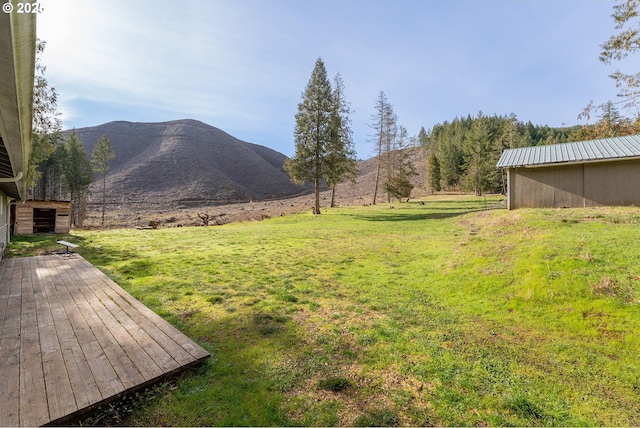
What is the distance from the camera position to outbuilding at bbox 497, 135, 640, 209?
1348 centimetres

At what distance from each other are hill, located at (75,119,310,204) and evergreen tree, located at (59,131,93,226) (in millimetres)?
16123

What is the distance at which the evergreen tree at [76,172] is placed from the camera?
3647cm

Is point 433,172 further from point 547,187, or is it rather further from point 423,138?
point 423,138

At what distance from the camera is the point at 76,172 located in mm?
37031

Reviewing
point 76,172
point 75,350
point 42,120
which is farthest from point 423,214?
point 76,172

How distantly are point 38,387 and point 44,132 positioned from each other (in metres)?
19.6

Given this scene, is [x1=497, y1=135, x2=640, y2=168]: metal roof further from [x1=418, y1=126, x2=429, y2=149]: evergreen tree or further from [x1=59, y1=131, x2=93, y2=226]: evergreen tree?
[x1=418, y1=126, x2=429, y2=149]: evergreen tree

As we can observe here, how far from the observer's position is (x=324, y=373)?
3.44 meters

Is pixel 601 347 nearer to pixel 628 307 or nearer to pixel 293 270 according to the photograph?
pixel 628 307

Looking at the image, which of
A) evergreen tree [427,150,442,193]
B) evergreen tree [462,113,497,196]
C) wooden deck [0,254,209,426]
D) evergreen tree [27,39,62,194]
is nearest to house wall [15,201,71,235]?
evergreen tree [27,39,62,194]

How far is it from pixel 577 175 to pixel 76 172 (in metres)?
53.1

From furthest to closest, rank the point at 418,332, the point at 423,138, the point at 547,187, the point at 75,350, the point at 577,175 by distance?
the point at 423,138 → the point at 547,187 → the point at 577,175 → the point at 418,332 → the point at 75,350

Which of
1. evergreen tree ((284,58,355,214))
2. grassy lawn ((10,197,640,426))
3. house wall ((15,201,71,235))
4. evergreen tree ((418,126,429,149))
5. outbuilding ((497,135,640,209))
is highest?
evergreen tree ((418,126,429,149))

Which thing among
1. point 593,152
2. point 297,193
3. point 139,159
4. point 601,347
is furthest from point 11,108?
point 139,159
